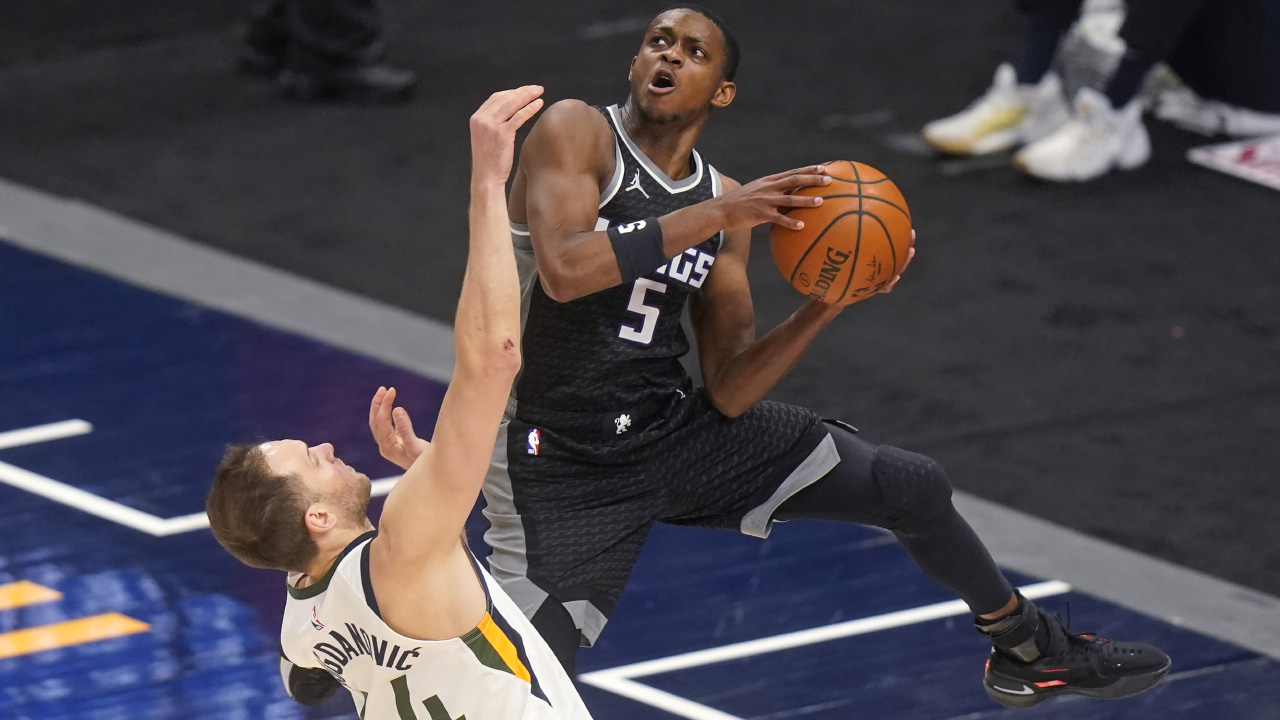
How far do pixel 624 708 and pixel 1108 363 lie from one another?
3.01 meters

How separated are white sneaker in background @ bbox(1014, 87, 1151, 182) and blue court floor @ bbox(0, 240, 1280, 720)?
11.4 ft

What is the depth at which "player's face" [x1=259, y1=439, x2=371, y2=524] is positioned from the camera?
128 inches

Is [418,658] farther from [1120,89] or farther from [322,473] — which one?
[1120,89]

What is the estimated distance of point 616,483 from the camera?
165 inches

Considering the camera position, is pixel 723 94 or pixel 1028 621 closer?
pixel 723 94

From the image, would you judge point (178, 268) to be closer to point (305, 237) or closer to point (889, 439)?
point (305, 237)

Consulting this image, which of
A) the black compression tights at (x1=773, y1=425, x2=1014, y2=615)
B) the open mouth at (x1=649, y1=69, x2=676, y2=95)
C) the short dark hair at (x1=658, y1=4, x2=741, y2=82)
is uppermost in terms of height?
the short dark hair at (x1=658, y1=4, x2=741, y2=82)

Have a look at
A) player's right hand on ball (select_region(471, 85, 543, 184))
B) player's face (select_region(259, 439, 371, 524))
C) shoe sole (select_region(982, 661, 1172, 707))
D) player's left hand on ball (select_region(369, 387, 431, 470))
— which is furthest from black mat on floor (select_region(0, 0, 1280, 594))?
player's right hand on ball (select_region(471, 85, 543, 184))

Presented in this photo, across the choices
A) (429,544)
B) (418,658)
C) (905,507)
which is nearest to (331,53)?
(905,507)

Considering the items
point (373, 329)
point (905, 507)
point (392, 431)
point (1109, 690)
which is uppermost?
point (392, 431)

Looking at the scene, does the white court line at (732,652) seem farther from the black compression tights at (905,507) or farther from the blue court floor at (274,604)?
the black compression tights at (905,507)

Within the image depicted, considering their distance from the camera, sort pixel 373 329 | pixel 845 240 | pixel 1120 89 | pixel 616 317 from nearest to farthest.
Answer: pixel 845 240 → pixel 616 317 → pixel 373 329 → pixel 1120 89

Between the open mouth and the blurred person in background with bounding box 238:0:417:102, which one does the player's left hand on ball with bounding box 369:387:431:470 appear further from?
the blurred person in background with bounding box 238:0:417:102

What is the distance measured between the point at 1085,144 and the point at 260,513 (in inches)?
254
